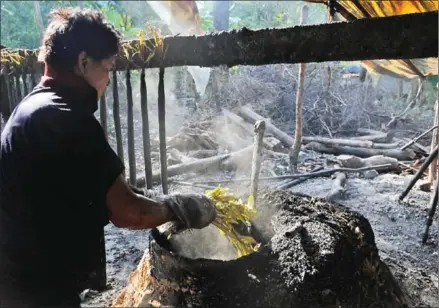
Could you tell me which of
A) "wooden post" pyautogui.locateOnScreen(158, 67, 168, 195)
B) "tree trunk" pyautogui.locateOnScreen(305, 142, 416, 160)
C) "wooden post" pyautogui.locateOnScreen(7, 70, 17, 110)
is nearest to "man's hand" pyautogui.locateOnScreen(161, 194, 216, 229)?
"wooden post" pyautogui.locateOnScreen(158, 67, 168, 195)

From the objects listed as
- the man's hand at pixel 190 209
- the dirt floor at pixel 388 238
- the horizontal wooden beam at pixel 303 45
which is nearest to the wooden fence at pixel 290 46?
the horizontal wooden beam at pixel 303 45

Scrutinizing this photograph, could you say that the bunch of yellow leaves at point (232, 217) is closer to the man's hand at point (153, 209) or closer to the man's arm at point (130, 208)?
the man's hand at point (153, 209)

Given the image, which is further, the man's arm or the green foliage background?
the green foliage background

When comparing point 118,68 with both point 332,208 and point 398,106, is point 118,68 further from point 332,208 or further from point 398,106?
point 398,106

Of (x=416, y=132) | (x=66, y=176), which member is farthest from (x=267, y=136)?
(x=66, y=176)

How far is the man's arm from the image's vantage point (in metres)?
1.48

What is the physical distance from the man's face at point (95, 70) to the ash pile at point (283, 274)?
0.81 metres

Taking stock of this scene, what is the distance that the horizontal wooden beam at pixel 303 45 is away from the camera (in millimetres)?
1562

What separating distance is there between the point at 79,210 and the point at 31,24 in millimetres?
15482

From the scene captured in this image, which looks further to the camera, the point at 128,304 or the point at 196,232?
the point at 196,232

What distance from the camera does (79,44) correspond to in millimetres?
1563

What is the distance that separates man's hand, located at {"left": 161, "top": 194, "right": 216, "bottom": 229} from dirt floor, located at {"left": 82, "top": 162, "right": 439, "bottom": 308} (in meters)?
1.35

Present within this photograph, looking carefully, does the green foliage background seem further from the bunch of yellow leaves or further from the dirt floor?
the bunch of yellow leaves

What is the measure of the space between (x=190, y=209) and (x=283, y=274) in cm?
54
